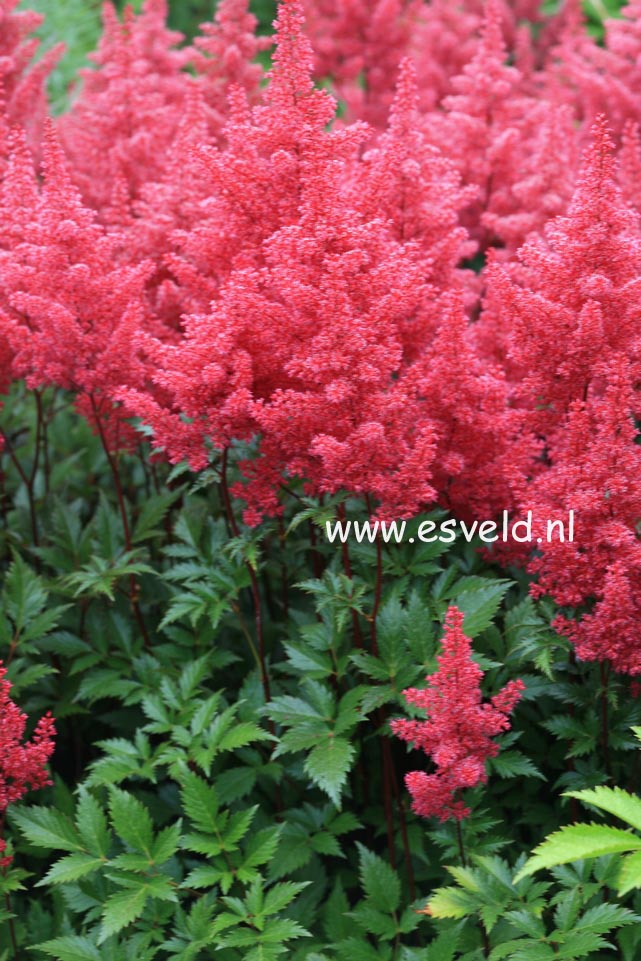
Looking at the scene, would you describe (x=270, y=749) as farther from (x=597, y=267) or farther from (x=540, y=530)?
(x=597, y=267)

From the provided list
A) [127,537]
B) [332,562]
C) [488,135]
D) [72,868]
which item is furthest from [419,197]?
[72,868]

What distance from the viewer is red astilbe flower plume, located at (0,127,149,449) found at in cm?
329

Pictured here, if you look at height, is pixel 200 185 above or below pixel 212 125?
below

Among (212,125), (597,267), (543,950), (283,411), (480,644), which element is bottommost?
(543,950)

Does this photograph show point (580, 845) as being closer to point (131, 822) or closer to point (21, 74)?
point (131, 822)

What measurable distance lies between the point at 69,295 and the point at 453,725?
177 centimetres

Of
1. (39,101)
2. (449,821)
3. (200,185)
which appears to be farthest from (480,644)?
(39,101)

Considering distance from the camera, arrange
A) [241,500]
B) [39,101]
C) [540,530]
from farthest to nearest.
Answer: [39,101]
[241,500]
[540,530]

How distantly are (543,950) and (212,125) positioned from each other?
134 inches

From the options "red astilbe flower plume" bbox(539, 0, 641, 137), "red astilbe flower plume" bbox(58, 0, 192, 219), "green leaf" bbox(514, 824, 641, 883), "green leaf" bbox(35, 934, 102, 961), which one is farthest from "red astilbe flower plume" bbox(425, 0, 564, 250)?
"green leaf" bbox(35, 934, 102, 961)

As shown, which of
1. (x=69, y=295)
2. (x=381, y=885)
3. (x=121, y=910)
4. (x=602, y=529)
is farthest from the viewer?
(x=69, y=295)

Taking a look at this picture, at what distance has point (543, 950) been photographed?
258cm

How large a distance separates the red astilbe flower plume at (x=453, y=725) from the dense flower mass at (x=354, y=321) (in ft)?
1.21

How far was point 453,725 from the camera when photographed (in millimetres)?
2525
